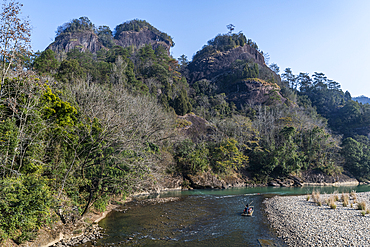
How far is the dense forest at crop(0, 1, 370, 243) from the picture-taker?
856cm

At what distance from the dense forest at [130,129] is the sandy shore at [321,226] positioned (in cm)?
927

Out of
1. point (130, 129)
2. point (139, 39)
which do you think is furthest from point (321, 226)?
point (139, 39)

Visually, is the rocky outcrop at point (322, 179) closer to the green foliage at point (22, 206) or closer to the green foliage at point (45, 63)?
the green foliage at point (22, 206)

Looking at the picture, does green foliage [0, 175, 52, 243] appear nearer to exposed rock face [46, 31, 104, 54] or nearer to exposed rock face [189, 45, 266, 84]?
exposed rock face [189, 45, 266, 84]

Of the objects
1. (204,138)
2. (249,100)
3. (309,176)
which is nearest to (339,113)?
(249,100)

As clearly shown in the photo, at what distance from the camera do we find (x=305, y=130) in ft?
172

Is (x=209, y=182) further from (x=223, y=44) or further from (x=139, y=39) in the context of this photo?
(x=139, y=39)

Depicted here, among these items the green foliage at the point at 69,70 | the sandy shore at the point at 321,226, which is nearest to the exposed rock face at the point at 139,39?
the green foliage at the point at 69,70

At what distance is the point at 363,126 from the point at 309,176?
42.3 m

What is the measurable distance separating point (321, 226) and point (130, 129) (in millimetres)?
12853

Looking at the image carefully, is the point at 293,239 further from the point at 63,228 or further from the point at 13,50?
the point at 13,50

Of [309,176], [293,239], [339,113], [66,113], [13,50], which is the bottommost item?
[309,176]

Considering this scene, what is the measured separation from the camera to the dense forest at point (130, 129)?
8562 millimetres

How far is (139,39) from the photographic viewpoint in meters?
121
